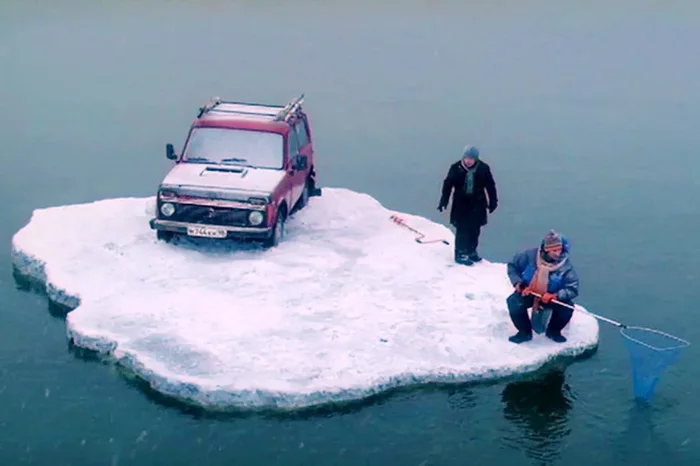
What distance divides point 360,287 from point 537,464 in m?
4.46

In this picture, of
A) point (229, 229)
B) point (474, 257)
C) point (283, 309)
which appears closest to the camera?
point (283, 309)

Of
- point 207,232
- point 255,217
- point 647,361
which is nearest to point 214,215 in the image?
point 207,232

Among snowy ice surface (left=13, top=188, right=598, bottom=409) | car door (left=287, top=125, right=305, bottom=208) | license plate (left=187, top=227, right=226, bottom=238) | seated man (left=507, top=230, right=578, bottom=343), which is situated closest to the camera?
→ snowy ice surface (left=13, top=188, right=598, bottom=409)

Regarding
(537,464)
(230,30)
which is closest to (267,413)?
(537,464)

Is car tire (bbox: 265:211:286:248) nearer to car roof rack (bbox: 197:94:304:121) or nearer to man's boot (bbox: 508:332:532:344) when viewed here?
car roof rack (bbox: 197:94:304:121)

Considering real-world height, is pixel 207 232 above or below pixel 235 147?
below

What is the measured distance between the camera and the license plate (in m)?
14.6

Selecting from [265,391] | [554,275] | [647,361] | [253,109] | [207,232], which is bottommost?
[265,391]

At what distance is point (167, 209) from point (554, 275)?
6.10 metres

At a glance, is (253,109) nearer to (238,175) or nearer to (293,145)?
(293,145)

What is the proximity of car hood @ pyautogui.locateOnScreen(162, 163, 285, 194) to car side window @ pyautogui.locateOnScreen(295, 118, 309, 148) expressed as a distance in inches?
62.7

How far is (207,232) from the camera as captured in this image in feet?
48.1

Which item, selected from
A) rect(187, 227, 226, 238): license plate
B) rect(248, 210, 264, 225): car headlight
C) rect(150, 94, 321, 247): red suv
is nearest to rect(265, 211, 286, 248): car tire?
rect(150, 94, 321, 247): red suv

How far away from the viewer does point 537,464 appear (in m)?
10.2
